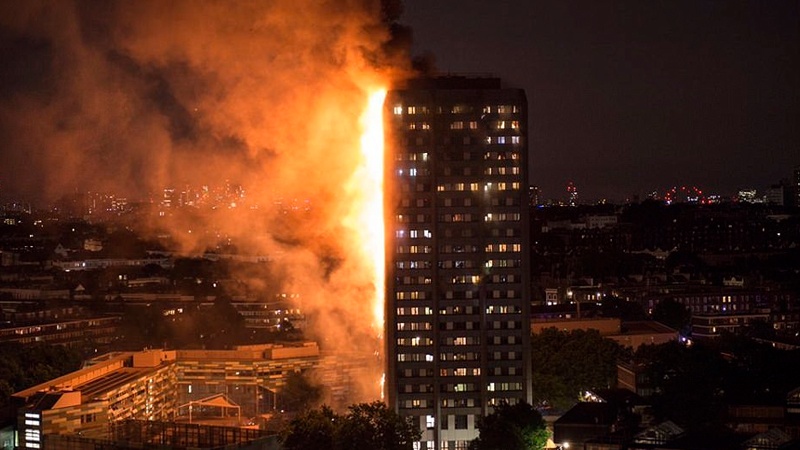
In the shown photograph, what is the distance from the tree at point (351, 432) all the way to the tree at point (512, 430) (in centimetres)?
154

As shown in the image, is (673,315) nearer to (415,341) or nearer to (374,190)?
(374,190)

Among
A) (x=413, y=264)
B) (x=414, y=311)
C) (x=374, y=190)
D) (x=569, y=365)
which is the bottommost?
(x=569, y=365)

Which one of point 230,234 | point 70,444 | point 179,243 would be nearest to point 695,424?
point 70,444

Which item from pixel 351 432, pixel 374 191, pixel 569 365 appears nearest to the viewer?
pixel 351 432

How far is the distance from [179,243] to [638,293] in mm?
30153

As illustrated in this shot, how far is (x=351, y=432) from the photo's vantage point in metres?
23.6

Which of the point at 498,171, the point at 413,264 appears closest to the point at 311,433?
the point at 413,264

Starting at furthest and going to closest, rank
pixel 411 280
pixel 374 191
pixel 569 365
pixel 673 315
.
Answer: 1. pixel 673 315
2. pixel 569 365
3. pixel 374 191
4. pixel 411 280

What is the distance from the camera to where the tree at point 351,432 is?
23.6 meters

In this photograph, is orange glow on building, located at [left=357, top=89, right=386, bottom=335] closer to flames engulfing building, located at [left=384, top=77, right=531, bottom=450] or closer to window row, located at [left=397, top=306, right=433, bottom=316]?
flames engulfing building, located at [left=384, top=77, right=531, bottom=450]

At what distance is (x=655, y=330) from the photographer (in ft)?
141

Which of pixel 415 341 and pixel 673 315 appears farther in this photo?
pixel 673 315

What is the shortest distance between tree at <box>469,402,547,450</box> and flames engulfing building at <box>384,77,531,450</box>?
86.3 inches

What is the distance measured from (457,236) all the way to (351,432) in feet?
21.6
